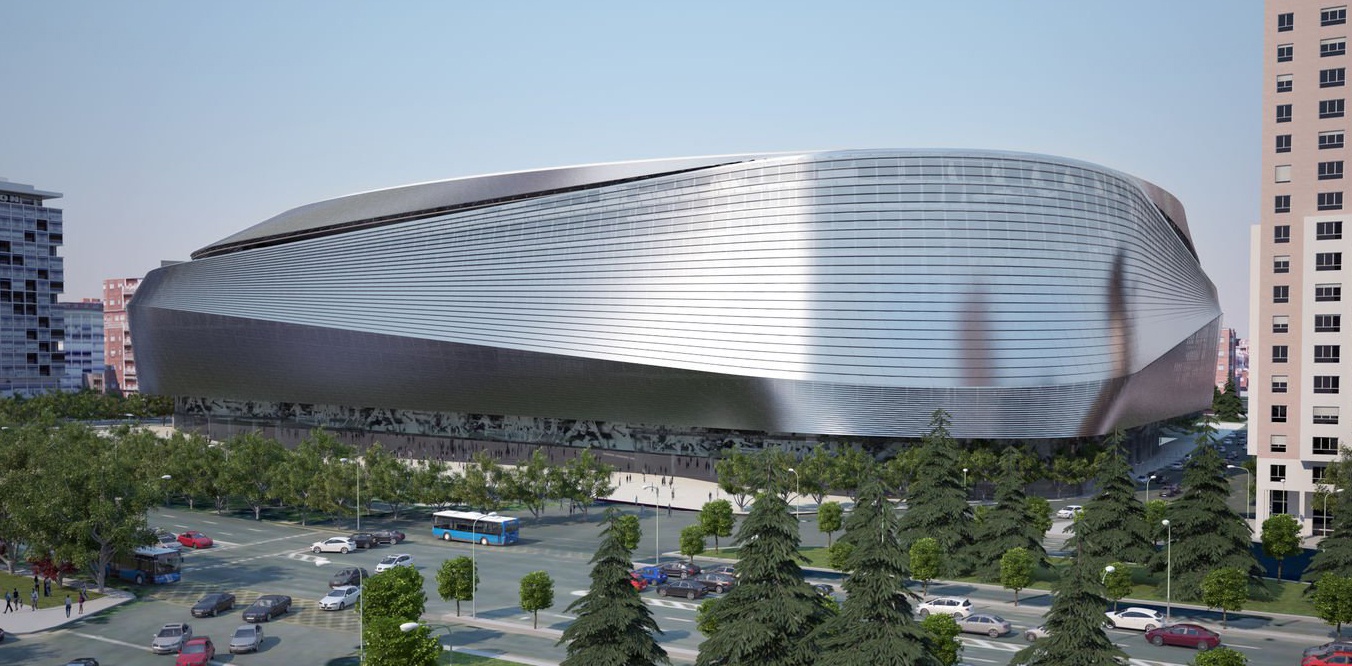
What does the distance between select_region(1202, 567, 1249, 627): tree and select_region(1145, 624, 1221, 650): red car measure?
1.89 m

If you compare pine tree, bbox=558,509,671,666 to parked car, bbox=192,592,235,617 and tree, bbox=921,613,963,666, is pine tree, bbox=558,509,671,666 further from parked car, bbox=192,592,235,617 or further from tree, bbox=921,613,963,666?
parked car, bbox=192,592,235,617

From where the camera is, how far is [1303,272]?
55781 millimetres

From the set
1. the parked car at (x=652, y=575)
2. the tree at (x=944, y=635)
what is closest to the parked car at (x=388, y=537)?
the parked car at (x=652, y=575)

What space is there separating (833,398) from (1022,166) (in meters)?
21.3

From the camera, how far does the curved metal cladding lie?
229 ft

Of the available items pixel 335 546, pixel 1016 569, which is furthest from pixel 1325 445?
pixel 335 546

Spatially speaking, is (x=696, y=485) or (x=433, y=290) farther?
(x=433, y=290)

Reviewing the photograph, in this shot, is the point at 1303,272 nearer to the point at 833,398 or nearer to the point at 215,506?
the point at 833,398

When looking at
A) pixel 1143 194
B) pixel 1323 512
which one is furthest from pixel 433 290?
pixel 1323 512

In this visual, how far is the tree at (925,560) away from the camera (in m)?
40.8

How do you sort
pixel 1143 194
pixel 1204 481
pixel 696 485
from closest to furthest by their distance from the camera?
pixel 1204 481, pixel 696 485, pixel 1143 194

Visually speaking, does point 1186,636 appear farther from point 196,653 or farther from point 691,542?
point 196,653

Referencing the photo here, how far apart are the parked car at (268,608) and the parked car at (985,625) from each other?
83.5 feet

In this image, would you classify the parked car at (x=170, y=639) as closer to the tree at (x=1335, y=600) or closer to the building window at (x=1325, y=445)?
the tree at (x=1335, y=600)
